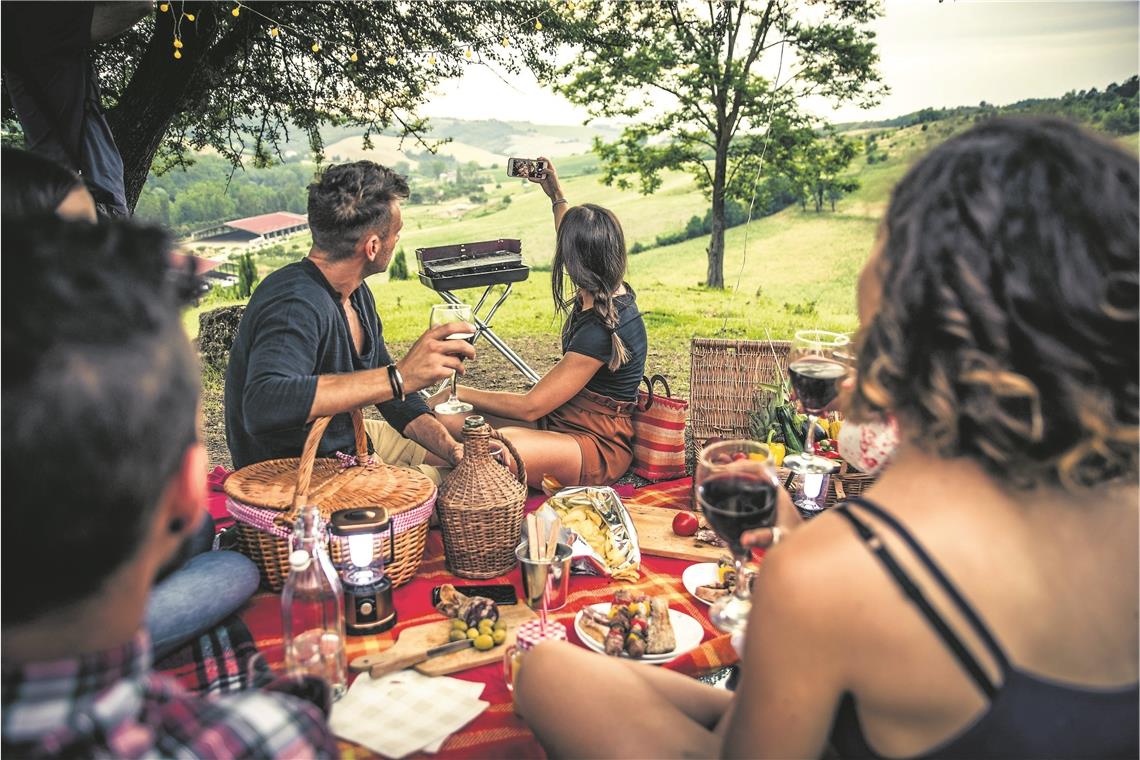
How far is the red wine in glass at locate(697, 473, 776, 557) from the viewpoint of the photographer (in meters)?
1.61

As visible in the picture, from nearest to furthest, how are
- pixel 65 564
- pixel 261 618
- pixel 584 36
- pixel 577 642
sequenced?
pixel 65 564 → pixel 577 642 → pixel 261 618 → pixel 584 36

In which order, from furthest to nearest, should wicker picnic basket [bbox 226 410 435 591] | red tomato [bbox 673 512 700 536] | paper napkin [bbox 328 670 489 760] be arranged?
red tomato [bbox 673 512 700 536] < wicker picnic basket [bbox 226 410 435 591] < paper napkin [bbox 328 670 489 760]

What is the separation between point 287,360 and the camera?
2.74m

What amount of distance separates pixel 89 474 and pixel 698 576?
2068mm

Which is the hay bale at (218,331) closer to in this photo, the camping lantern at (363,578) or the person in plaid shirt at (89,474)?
the camping lantern at (363,578)

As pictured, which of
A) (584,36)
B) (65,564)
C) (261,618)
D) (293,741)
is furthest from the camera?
(584,36)

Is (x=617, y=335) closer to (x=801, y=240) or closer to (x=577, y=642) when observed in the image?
(x=577, y=642)

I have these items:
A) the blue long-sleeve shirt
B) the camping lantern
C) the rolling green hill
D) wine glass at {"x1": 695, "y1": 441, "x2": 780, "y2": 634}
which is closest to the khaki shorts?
the blue long-sleeve shirt

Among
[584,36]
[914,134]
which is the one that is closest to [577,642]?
[584,36]

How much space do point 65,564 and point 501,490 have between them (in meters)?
1.80

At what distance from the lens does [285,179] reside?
29.2ft

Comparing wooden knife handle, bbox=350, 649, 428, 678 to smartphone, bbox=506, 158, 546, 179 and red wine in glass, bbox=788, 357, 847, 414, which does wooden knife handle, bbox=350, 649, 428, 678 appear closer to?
red wine in glass, bbox=788, 357, 847, 414

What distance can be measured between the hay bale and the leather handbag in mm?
3678

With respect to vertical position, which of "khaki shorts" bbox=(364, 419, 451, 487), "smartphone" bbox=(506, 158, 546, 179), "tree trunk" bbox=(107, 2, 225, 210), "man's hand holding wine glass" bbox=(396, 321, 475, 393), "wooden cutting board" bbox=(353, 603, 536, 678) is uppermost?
"tree trunk" bbox=(107, 2, 225, 210)
